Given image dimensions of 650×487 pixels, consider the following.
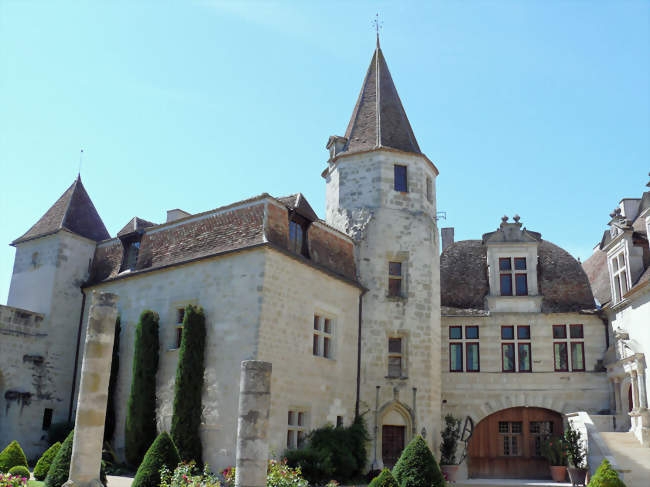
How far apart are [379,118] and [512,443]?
1269 centimetres

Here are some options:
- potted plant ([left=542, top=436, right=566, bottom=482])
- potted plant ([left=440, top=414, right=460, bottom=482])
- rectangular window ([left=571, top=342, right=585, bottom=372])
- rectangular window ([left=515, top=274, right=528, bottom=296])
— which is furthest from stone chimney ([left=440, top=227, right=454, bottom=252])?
potted plant ([left=542, top=436, right=566, bottom=482])

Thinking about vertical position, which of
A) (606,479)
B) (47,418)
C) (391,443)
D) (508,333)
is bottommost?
(606,479)

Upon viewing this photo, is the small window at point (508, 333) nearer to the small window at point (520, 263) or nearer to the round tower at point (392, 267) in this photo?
the small window at point (520, 263)

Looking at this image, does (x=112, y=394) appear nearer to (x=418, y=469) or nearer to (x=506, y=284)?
(x=418, y=469)

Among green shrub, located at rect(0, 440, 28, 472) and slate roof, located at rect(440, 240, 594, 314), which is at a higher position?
slate roof, located at rect(440, 240, 594, 314)

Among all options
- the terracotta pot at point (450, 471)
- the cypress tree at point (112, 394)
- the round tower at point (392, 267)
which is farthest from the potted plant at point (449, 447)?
the cypress tree at point (112, 394)

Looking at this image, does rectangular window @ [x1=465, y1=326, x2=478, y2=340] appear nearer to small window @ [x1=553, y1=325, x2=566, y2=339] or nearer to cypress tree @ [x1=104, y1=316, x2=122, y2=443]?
small window @ [x1=553, y1=325, x2=566, y2=339]

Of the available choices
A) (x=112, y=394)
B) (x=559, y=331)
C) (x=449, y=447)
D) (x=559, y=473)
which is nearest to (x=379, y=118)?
(x=559, y=331)

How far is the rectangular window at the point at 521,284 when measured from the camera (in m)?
24.9

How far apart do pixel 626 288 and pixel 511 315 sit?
411cm

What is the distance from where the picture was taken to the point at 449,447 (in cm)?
2222

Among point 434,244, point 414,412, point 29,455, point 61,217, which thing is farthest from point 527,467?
point 61,217

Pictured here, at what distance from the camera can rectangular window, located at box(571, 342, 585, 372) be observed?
77.6 feet

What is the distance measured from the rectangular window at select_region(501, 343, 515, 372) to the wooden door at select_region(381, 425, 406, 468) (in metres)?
5.24
